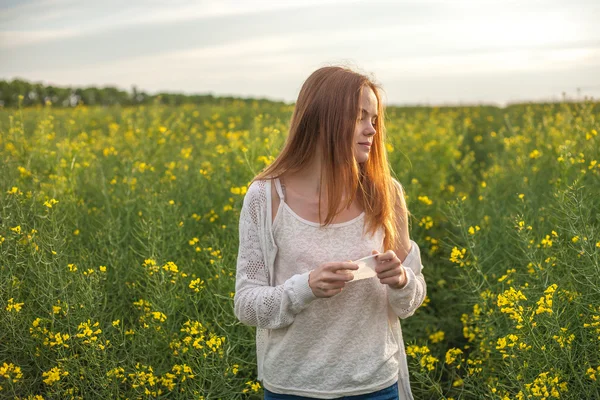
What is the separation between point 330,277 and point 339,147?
0.42m

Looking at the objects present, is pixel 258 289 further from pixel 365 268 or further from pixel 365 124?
pixel 365 124

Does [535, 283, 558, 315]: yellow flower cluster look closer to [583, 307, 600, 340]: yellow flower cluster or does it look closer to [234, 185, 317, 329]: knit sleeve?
[583, 307, 600, 340]: yellow flower cluster

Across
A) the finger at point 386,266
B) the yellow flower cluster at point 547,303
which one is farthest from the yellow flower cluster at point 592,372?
the finger at point 386,266

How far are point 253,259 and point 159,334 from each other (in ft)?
4.93

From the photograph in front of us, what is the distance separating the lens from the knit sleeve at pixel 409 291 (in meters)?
2.06

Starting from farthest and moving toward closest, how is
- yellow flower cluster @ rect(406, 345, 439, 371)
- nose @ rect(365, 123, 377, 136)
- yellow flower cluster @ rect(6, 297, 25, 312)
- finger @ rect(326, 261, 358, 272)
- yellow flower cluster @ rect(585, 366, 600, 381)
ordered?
yellow flower cluster @ rect(6, 297, 25, 312) < yellow flower cluster @ rect(406, 345, 439, 371) < yellow flower cluster @ rect(585, 366, 600, 381) < nose @ rect(365, 123, 377, 136) < finger @ rect(326, 261, 358, 272)

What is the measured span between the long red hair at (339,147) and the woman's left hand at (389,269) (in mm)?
215

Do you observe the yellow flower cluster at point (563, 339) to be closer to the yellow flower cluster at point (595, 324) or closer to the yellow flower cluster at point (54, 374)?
the yellow flower cluster at point (595, 324)

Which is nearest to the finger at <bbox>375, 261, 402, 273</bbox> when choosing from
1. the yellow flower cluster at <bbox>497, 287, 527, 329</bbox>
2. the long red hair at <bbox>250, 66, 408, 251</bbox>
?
the long red hair at <bbox>250, 66, 408, 251</bbox>

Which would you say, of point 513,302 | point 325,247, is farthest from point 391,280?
point 513,302

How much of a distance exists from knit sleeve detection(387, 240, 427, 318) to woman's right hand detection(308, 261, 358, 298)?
0.79ft

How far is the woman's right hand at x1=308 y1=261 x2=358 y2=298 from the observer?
6.15 ft

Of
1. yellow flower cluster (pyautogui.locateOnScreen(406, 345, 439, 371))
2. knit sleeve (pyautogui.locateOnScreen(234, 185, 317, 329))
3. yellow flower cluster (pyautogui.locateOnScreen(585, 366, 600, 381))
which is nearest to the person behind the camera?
knit sleeve (pyautogui.locateOnScreen(234, 185, 317, 329))

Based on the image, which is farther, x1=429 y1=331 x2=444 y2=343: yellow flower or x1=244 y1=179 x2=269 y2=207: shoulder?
x1=429 y1=331 x2=444 y2=343: yellow flower
